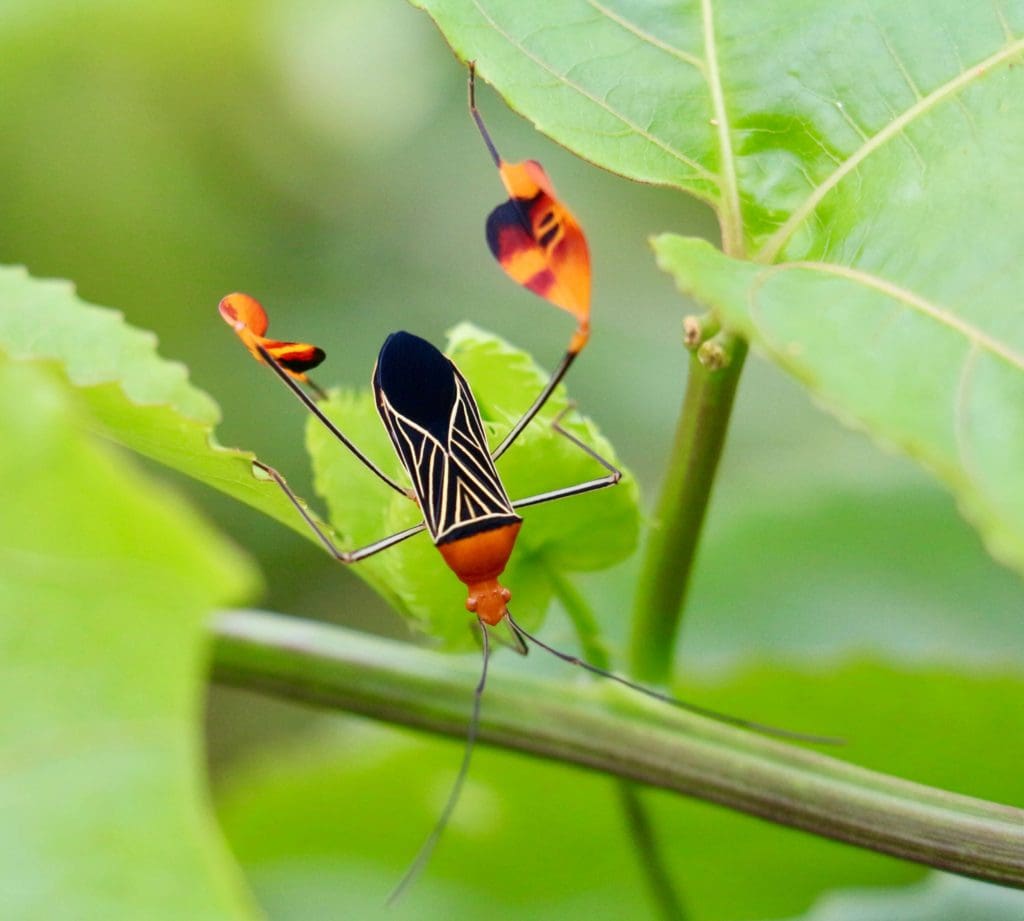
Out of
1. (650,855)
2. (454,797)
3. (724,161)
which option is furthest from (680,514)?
(454,797)

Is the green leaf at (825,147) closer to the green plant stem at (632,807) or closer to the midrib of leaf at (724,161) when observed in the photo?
the midrib of leaf at (724,161)

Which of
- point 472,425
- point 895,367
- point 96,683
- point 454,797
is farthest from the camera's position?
point 454,797

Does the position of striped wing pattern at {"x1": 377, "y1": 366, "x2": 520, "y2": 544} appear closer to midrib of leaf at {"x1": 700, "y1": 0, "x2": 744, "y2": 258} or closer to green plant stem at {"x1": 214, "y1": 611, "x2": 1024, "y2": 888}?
green plant stem at {"x1": 214, "y1": 611, "x2": 1024, "y2": 888}

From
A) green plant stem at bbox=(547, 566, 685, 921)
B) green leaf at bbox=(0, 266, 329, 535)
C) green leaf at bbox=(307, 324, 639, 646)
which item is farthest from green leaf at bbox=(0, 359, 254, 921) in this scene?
green plant stem at bbox=(547, 566, 685, 921)

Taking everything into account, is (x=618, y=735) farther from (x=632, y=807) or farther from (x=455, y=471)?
(x=455, y=471)

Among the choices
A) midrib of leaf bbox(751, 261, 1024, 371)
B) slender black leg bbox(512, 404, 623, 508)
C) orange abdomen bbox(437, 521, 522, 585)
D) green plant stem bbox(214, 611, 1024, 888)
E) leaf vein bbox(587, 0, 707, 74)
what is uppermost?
leaf vein bbox(587, 0, 707, 74)

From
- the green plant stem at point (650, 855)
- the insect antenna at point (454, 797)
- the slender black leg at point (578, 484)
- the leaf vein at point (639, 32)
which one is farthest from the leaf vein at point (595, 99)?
the green plant stem at point (650, 855)

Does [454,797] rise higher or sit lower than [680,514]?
lower
